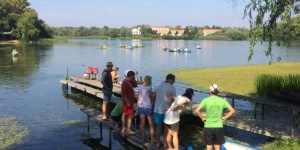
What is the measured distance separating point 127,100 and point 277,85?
36.1ft

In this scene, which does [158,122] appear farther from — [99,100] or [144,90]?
[99,100]

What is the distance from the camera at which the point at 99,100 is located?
18453 mm

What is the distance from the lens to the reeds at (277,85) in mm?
16672

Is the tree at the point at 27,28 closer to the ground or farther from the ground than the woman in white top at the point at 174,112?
farther from the ground

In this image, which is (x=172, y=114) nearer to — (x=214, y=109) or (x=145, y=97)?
(x=145, y=97)

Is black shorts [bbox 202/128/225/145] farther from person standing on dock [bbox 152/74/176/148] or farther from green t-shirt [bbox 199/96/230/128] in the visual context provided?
person standing on dock [bbox 152/74/176/148]

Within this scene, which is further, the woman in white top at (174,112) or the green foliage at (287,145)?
the green foliage at (287,145)

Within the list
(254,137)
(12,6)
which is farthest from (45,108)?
(12,6)

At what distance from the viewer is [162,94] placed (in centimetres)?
802

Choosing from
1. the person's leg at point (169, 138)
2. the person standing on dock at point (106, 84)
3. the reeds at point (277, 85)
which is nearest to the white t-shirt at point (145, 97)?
the person's leg at point (169, 138)

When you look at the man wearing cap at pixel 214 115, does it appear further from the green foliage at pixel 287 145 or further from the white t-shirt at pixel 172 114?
the green foliage at pixel 287 145

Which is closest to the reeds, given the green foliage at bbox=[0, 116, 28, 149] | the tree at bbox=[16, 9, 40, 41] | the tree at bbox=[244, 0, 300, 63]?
the tree at bbox=[244, 0, 300, 63]

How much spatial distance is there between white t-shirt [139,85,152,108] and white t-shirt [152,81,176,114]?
385 millimetres

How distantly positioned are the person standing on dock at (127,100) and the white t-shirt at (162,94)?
3.62 ft
